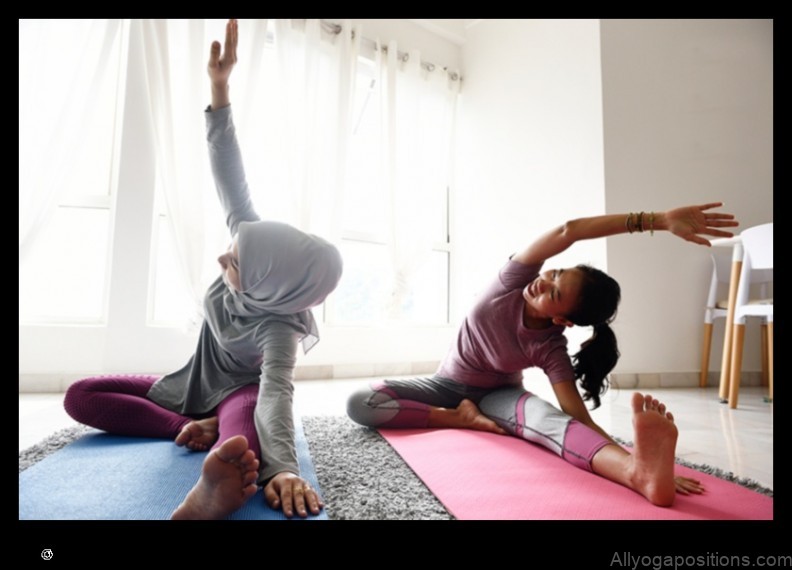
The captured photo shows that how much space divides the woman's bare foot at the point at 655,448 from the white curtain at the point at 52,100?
2965 millimetres

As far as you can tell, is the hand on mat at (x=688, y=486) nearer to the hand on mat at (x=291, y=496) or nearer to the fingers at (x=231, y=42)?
the hand on mat at (x=291, y=496)

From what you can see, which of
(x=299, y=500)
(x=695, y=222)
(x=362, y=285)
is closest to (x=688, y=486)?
(x=695, y=222)

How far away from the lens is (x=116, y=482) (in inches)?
42.1

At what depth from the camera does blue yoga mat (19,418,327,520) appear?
2.98ft

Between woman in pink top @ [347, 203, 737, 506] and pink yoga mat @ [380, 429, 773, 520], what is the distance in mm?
61

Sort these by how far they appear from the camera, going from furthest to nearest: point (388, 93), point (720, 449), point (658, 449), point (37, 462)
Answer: point (388, 93)
point (720, 449)
point (37, 462)
point (658, 449)

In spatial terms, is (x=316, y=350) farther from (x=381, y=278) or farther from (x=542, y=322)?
(x=542, y=322)

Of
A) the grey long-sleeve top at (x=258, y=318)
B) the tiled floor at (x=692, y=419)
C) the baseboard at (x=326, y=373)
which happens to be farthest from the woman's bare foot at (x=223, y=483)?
the baseboard at (x=326, y=373)

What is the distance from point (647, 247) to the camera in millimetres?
3064

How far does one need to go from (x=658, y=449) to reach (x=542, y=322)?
25.0 inches

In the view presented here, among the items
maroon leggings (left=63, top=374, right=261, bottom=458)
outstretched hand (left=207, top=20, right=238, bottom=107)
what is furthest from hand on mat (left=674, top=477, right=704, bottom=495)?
outstretched hand (left=207, top=20, right=238, bottom=107)

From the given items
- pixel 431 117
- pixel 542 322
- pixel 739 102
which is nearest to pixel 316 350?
pixel 542 322

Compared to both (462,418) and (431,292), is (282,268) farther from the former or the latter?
(431,292)

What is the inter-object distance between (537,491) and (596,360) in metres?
0.68
